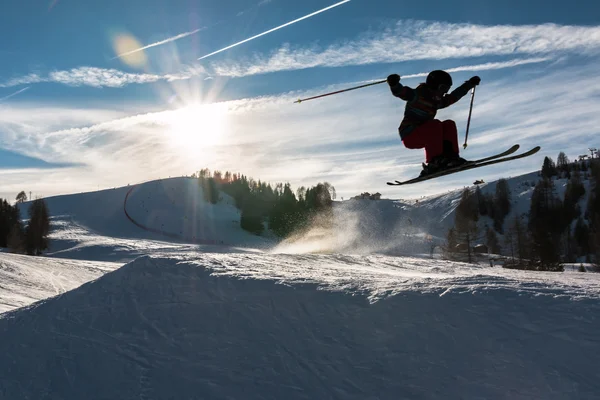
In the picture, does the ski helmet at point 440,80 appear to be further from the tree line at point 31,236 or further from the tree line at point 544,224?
the tree line at point 31,236

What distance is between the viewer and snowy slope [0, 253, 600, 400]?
6.10 metres

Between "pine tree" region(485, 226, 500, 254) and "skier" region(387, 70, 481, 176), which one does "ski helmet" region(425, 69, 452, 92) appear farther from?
"pine tree" region(485, 226, 500, 254)

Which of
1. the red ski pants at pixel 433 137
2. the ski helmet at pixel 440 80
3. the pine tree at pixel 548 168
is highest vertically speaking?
the pine tree at pixel 548 168

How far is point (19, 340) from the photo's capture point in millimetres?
8438

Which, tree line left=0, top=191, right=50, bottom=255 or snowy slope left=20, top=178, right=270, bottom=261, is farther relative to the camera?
snowy slope left=20, top=178, right=270, bottom=261

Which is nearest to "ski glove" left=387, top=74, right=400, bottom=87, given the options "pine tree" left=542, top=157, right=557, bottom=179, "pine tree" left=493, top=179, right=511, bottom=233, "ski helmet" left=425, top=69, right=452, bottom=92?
"ski helmet" left=425, top=69, right=452, bottom=92

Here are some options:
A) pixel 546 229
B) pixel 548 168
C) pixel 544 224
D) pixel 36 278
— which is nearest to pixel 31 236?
pixel 36 278

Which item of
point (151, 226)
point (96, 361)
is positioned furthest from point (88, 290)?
point (151, 226)

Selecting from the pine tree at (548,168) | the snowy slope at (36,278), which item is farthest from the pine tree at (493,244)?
the pine tree at (548,168)

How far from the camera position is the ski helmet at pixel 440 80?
8.22 m

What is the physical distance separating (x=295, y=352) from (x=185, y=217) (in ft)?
314

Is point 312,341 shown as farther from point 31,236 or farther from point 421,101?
point 31,236

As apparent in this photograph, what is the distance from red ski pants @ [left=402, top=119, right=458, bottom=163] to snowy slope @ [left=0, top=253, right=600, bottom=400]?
269 centimetres

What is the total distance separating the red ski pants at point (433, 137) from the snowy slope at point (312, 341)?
2.69 m
